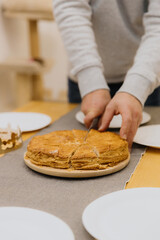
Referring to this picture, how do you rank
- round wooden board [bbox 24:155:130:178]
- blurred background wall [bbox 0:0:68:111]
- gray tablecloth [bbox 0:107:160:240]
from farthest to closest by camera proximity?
1. blurred background wall [bbox 0:0:68:111]
2. round wooden board [bbox 24:155:130:178]
3. gray tablecloth [bbox 0:107:160:240]

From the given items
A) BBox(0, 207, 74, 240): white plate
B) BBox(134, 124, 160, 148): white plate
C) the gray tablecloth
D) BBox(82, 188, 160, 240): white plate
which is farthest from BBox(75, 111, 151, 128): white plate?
BBox(0, 207, 74, 240): white plate

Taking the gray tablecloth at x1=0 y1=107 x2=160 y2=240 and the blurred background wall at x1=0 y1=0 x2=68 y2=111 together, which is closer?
the gray tablecloth at x1=0 y1=107 x2=160 y2=240

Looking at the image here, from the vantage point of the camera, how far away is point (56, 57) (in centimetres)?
462

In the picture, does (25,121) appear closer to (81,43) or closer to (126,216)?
(81,43)

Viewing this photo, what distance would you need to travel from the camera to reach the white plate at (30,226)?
1.95 ft

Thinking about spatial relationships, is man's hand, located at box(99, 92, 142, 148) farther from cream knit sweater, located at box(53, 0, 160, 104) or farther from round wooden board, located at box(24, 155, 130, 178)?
round wooden board, located at box(24, 155, 130, 178)

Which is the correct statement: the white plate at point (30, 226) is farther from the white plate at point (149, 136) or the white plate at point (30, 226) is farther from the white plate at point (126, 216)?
the white plate at point (149, 136)

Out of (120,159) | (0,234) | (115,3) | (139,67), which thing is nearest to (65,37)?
(115,3)

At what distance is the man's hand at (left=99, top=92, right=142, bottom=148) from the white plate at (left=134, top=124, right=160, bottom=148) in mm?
65

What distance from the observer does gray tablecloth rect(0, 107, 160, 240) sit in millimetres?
724

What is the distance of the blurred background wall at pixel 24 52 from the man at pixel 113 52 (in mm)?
2098

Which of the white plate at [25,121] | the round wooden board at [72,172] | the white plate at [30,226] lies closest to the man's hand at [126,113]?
the round wooden board at [72,172]

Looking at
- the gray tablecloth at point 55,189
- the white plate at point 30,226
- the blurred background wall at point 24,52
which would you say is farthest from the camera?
the blurred background wall at point 24,52

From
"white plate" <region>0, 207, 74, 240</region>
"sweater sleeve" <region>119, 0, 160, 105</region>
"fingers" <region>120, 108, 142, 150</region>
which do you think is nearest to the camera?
"white plate" <region>0, 207, 74, 240</region>
